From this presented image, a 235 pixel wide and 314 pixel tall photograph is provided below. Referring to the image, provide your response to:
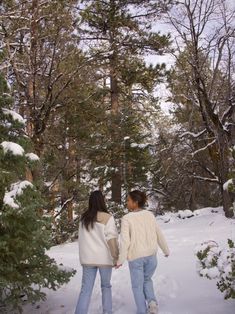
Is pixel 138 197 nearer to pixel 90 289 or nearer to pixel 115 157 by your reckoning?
pixel 90 289

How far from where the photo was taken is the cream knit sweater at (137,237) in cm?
615

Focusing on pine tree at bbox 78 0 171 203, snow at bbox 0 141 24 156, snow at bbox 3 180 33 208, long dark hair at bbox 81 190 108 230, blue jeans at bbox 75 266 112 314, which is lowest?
blue jeans at bbox 75 266 112 314

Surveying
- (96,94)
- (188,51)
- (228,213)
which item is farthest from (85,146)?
(228,213)

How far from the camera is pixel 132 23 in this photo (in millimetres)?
19875

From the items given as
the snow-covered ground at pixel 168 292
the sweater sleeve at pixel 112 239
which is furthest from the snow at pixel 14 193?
the snow-covered ground at pixel 168 292

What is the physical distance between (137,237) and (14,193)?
1759 mm

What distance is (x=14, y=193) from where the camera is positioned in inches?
245

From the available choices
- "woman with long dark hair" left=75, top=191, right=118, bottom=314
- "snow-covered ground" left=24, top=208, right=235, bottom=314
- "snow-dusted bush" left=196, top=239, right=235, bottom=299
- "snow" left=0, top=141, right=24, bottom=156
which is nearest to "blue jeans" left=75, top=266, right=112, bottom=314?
"woman with long dark hair" left=75, top=191, right=118, bottom=314

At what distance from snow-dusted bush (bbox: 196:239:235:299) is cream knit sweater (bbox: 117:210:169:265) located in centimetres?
68

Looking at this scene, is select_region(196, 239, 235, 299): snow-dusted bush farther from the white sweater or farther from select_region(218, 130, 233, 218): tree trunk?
select_region(218, 130, 233, 218): tree trunk

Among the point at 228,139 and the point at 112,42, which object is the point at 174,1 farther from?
the point at 228,139

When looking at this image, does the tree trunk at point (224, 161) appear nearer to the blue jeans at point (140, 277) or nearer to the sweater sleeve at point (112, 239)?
the blue jeans at point (140, 277)

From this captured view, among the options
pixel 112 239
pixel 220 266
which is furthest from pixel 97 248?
pixel 220 266

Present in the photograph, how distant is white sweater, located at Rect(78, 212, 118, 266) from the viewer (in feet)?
20.4
